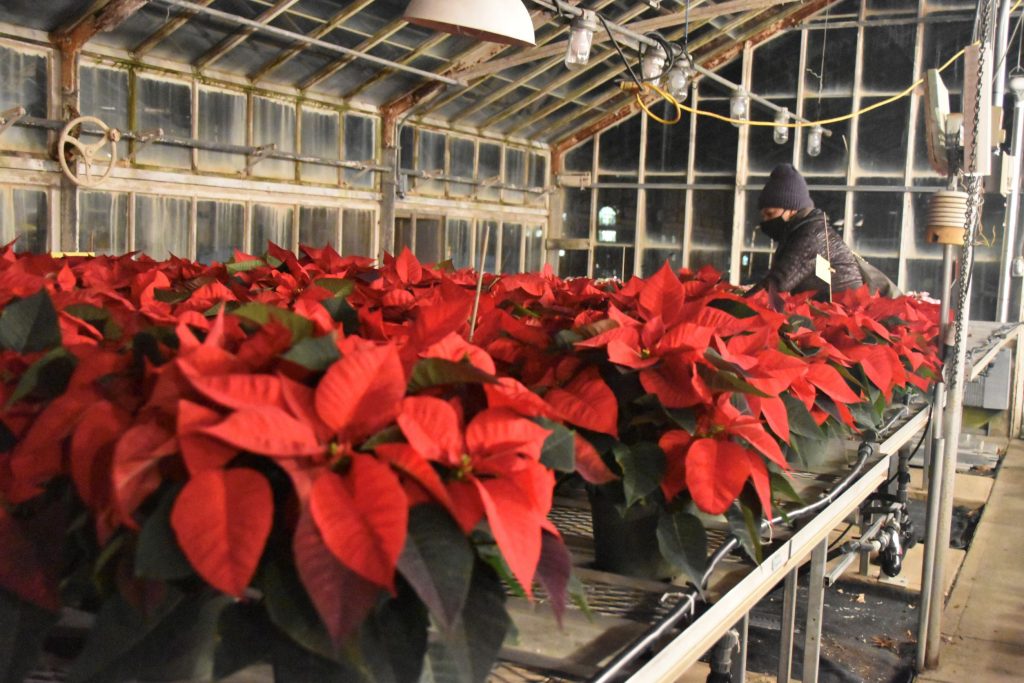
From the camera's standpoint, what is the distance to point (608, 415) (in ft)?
3.39

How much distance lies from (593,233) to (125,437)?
11.8 metres

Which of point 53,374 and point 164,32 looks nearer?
point 53,374

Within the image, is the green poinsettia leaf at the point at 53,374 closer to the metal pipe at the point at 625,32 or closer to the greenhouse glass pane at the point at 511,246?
the metal pipe at the point at 625,32

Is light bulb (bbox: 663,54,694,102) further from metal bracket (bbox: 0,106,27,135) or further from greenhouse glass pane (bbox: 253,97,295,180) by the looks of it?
metal bracket (bbox: 0,106,27,135)

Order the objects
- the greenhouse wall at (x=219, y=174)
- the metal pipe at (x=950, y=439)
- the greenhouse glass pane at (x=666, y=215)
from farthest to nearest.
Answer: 1. the greenhouse glass pane at (x=666, y=215)
2. the greenhouse wall at (x=219, y=174)
3. the metal pipe at (x=950, y=439)

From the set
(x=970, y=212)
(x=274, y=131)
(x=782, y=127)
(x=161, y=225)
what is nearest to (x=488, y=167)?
(x=782, y=127)

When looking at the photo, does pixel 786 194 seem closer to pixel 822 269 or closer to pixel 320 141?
pixel 822 269

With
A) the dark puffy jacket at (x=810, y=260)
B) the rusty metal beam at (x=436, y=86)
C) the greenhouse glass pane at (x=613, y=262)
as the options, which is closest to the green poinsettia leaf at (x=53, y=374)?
the dark puffy jacket at (x=810, y=260)

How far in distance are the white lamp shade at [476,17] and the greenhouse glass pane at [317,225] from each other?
6.19m

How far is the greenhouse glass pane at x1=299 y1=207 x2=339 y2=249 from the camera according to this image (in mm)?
8828

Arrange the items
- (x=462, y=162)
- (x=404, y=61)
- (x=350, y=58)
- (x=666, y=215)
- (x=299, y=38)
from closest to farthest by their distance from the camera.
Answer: (x=299, y=38), (x=350, y=58), (x=404, y=61), (x=462, y=162), (x=666, y=215)

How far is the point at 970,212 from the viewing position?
9.93 feet

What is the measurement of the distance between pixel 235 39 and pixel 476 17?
5316mm

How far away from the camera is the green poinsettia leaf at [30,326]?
928 millimetres
